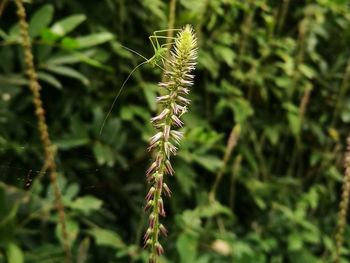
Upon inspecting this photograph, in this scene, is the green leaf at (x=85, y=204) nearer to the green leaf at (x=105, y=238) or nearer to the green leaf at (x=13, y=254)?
the green leaf at (x=105, y=238)

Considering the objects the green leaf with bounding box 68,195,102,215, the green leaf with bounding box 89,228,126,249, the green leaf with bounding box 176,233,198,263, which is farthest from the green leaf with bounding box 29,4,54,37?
the green leaf with bounding box 176,233,198,263

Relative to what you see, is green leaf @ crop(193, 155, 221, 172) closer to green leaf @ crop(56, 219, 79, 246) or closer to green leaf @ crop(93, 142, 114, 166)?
green leaf @ crop(93, 142, 114, 166)

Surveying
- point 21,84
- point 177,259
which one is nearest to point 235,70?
point 177,259

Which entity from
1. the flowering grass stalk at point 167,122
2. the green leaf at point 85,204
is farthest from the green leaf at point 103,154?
the flowering grass stalk at point 167,122

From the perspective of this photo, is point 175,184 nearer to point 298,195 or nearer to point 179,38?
point 298,195

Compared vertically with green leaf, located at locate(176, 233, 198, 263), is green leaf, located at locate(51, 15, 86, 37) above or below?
above

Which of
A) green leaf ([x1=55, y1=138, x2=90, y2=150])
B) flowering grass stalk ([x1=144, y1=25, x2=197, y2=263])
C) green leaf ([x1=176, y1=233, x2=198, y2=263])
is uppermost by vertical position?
flowering grass stalk ([x1=144, y1=25, x2=197, y2=263])
